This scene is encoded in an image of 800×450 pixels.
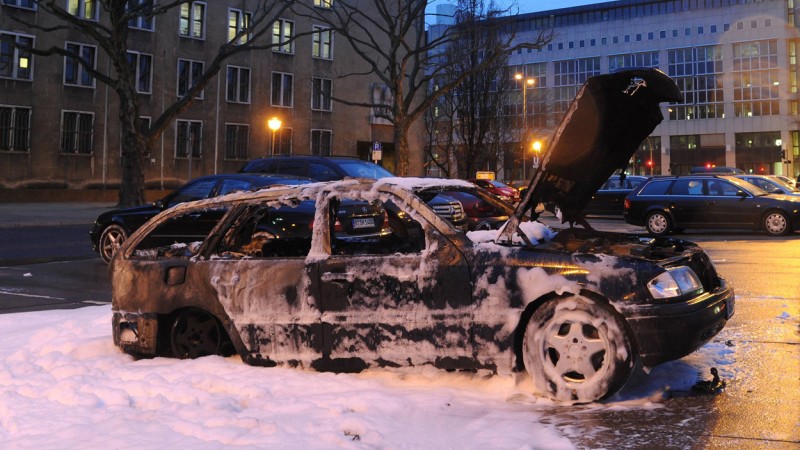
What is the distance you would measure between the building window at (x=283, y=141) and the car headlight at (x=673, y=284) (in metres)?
45.6

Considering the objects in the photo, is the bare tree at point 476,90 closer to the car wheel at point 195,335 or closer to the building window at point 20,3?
the building window at point 20,3

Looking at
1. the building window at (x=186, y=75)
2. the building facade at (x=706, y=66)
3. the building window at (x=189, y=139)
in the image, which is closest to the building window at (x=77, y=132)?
the building window at (x=189, y=139)

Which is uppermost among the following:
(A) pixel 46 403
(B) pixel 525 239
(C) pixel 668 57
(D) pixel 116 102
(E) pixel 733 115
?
(C) pixel 668 57

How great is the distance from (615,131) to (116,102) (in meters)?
40.2

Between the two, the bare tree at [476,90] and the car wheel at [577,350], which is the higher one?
the bare tree at [476,90]

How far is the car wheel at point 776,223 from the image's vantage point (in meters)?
19.0

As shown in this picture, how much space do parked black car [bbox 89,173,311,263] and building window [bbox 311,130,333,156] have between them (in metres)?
38.4

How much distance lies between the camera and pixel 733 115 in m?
91.9

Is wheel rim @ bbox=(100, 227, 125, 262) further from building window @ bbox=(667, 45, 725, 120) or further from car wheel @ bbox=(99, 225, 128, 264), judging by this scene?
building window @ bbox=(667, 45, 725, 120)

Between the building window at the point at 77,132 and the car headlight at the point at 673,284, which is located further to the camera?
the building window at the point at 77,132

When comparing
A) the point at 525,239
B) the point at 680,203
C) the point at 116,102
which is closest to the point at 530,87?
the point at 116,102

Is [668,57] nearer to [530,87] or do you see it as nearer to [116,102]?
[530,87]

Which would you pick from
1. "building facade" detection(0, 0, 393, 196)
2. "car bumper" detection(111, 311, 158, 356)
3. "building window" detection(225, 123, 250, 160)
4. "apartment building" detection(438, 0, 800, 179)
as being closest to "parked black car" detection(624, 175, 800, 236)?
"car bumper" detection(111, 311, 158, 356)

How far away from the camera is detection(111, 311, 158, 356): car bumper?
611 cm
